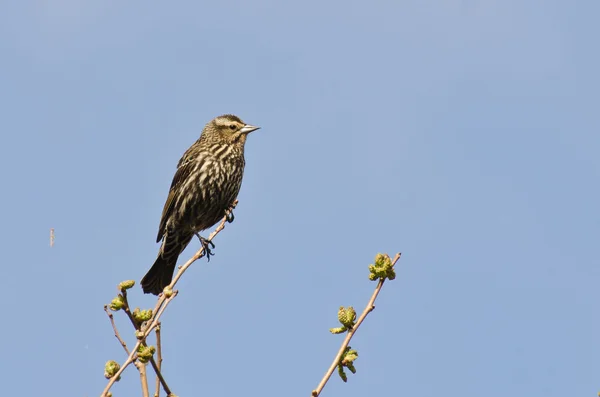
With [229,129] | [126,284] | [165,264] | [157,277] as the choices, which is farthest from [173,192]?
[126,284]

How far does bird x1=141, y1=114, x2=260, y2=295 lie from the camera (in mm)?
9750

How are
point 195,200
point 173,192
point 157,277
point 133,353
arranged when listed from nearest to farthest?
point 133,353
point 195,200
point 157,277
point 173,192

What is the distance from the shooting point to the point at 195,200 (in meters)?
9.74

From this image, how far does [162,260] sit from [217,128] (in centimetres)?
178

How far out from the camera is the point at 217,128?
10703mm

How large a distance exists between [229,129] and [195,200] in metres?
1.24

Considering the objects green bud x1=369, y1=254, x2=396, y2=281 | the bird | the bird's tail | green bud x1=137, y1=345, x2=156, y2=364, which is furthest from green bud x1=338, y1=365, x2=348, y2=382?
the bird's tail

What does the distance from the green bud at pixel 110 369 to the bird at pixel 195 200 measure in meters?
6.02

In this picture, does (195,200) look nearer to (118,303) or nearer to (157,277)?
(157,277)

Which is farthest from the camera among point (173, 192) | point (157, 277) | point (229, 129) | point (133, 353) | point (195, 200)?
point (229, 129)

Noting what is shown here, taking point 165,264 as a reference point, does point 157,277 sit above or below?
below

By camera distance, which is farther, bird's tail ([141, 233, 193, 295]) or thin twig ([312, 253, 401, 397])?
bird's tail ([141, 233, 193, 295])

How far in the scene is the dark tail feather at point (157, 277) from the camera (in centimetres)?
986

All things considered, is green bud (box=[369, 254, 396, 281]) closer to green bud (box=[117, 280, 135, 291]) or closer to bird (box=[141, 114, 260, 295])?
green bud (box=[117, 280, 135, 291])
